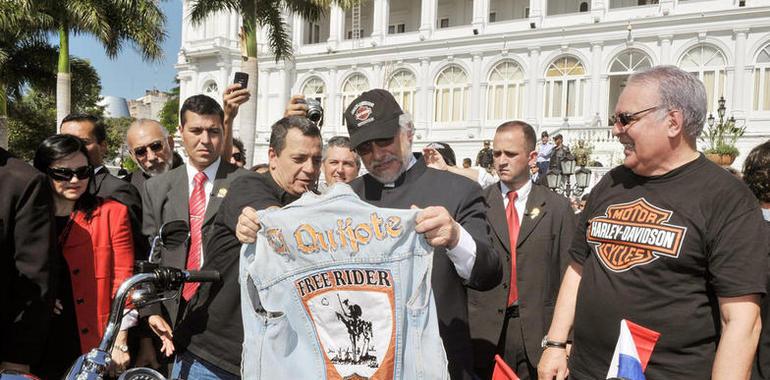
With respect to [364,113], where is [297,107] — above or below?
above

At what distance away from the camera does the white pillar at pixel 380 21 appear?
42.6m

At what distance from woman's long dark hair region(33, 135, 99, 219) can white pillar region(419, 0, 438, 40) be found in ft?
124

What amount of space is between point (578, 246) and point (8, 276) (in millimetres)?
2699

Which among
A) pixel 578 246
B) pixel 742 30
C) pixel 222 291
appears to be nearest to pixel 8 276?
pixel 222 291

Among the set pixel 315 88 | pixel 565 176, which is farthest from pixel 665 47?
pixel 315 88

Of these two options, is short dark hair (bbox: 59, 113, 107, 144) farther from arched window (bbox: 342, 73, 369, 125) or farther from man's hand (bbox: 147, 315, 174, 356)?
arched window (bbox: 342, 73, 369, 125)

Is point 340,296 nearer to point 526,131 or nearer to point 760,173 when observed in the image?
point 760,173

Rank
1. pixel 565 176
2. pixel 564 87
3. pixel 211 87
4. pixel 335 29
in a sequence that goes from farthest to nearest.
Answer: pixel 211 87 < pixel 335 29 < pixel 564 87 < pixel 565 176

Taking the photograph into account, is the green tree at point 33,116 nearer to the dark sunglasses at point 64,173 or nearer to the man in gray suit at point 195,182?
the man in gray suit at point 195,182

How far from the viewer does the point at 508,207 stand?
498 centimetres

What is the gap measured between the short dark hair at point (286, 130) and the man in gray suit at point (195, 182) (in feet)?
2.78

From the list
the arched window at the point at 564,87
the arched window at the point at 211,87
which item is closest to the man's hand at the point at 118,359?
the arched window at the point at 564,87

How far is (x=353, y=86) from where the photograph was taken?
4306cm

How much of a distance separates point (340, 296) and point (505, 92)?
1410 inches
